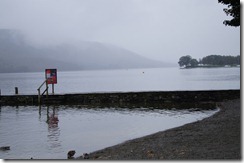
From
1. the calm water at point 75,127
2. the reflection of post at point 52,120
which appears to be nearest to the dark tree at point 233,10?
the calm water at point 75,127

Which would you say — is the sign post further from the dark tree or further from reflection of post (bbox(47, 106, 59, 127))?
the dark tree

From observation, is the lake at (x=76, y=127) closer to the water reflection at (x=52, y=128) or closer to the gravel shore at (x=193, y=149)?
the water reflection at (x=52, y=128)

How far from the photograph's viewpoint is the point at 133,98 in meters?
36.9

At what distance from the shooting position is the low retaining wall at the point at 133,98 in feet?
114

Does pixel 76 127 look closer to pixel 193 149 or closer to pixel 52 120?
pixel 52 120

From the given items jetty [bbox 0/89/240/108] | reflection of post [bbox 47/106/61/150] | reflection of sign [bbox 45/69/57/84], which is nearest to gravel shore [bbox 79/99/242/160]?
reflection of post [bbox 47/106/61/150]

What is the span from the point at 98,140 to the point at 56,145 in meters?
2.60

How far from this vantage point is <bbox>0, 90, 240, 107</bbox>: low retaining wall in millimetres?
34781

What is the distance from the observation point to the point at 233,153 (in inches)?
384

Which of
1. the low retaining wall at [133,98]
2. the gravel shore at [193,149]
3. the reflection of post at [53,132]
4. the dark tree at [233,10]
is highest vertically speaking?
the dark tree at [233,10]

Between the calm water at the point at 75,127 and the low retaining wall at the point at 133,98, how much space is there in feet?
11.2

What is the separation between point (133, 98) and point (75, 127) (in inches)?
572

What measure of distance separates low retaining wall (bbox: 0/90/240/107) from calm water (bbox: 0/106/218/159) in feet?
11.2

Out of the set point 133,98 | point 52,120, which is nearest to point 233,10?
point 52,120
